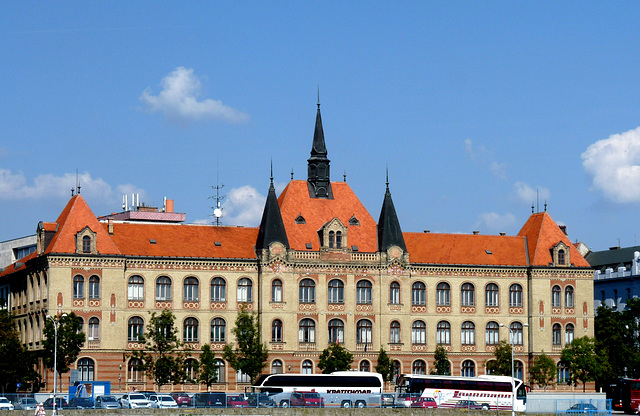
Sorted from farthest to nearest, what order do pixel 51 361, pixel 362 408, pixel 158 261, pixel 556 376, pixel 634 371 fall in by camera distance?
pixel 634 371 → pixel 556 376 → pixel 158 261 → pixel 51 361 → pixel 362 408

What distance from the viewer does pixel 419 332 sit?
139 m

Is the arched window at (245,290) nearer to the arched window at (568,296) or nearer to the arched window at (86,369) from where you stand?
the arched window at (86,369)

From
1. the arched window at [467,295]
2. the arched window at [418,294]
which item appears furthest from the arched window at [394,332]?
the arched window at [467,295]

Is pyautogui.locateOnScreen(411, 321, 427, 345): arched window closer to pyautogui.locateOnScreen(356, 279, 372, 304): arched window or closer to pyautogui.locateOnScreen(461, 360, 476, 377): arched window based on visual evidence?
pyautogui.locateOnScreen(461, 360, 476, 377): arched window

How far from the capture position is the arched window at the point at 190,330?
431 ft

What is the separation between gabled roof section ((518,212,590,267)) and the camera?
14325 centimetres

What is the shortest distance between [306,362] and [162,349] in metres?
16.3

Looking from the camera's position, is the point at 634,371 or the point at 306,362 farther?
the point at 634,371

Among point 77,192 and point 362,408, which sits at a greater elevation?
point 77,192

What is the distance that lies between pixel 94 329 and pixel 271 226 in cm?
2026

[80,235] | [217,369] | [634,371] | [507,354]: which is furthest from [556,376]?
[80,235]

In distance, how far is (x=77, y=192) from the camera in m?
133

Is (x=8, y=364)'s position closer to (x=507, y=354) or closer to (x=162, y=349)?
(x=162, y=349)

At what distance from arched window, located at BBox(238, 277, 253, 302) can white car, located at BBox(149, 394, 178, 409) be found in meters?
26.0
